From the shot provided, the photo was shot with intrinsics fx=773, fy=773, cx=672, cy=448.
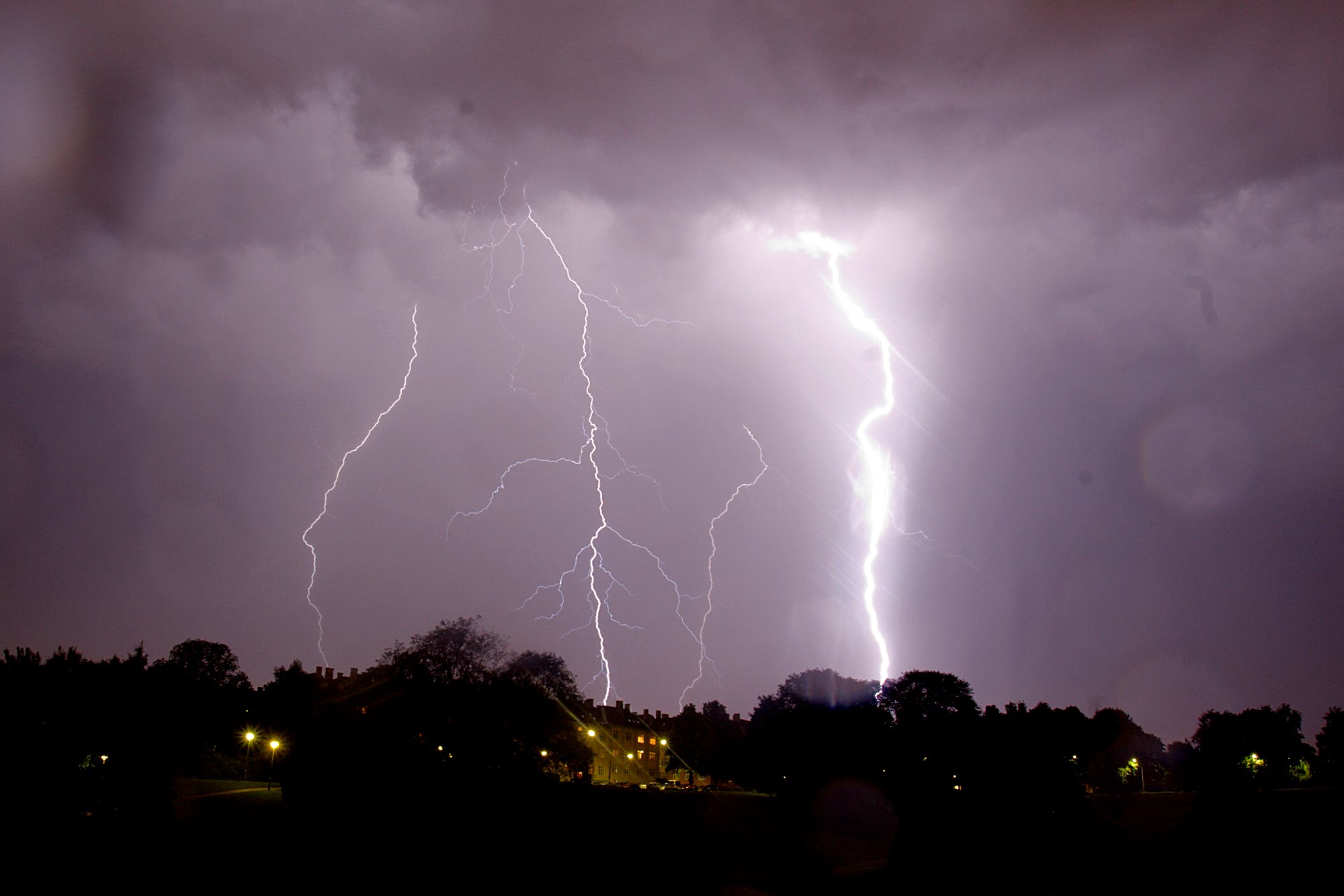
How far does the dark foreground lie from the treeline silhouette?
1.75 ft

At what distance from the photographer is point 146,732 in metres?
19.2

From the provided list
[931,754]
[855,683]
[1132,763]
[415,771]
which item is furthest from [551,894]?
[1132,763]

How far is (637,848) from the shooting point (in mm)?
16531

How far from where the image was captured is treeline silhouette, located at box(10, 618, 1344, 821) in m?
17.3

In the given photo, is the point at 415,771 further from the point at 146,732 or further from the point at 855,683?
the point at 855,683

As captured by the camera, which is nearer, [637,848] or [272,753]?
[637,848]

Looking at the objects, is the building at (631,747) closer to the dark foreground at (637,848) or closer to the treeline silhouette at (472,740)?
the treeline silhouette at (472,740)

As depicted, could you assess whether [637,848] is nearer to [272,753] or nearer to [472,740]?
[472,740]

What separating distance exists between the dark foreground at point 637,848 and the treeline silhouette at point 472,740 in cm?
53

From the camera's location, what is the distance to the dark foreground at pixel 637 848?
14.9 metres

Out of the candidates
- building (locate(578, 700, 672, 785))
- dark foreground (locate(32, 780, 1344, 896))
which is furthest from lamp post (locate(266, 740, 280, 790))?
building (locate(578, 700, 672, 785))

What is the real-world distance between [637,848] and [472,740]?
781 inches

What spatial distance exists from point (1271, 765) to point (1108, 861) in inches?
2192

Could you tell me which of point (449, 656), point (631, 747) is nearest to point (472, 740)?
point (449, 656)
